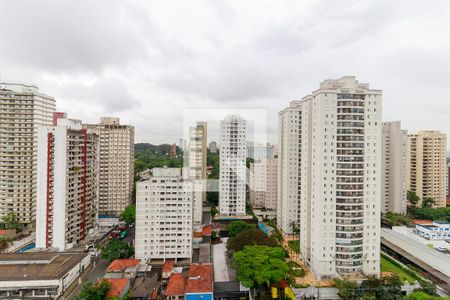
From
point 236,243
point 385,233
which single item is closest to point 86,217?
point 236,243

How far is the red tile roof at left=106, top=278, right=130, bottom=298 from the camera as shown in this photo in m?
7.66

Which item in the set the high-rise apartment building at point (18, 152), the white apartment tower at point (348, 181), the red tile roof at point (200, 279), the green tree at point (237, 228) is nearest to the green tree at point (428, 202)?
the white apartment tower at point (348, 181)

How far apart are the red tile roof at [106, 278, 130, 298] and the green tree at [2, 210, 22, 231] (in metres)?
7.71

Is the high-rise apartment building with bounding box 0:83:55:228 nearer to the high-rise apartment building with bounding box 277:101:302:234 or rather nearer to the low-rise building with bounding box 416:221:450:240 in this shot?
the high-rise apartment building with bounding box 277:101:302:234

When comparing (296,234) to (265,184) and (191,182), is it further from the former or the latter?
(191,182)

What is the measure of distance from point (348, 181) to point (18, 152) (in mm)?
15221

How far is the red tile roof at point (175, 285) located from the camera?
26.2ft

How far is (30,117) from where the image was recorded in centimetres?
1376

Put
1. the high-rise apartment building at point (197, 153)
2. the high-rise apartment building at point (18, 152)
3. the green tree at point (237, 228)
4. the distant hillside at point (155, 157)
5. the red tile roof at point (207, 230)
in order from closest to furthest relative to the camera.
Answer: the high-rise apartment building at point (197, 153) → the distant hillside at point (155, 157) → the green tree at point (237, 228) → the red tile roof at point (207, 230) → the high-rise apartment building at point (18, 152)

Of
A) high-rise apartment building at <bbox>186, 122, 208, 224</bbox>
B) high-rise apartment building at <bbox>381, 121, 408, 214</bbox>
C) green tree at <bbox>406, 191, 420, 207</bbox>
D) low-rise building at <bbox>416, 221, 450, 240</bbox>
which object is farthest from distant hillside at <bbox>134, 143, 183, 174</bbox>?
green tree at <bbox>406, 191, 420, 207</bbox>

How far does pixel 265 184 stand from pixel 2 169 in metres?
14.5

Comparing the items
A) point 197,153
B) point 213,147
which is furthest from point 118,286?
point 213,147

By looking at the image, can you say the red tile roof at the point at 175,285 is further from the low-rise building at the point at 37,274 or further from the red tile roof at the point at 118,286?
the low-rise building at the point at 37,274

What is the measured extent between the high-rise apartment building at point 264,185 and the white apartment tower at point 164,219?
21.2ft
